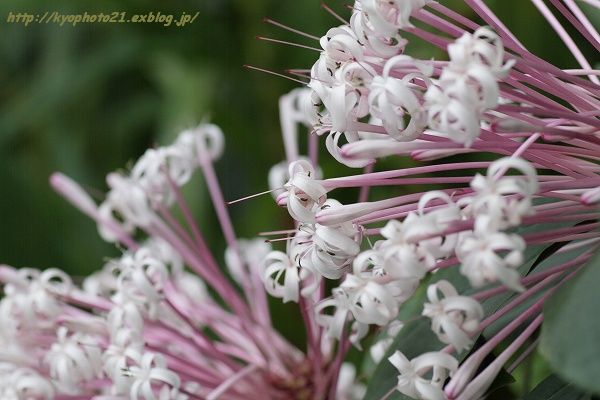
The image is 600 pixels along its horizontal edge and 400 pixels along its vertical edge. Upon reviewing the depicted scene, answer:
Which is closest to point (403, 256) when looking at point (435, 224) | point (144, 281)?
point (435, 224)

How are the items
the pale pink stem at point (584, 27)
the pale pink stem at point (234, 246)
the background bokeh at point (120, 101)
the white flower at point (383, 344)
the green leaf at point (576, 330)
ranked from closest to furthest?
1. the green leaf at point (576, 330)
2. the pale pink stem at point (584, 27)
3. the white flower at point (383, 344)
4. the pale pink stem at point (234, 246)
5. the background bokeh at point (120, 101)

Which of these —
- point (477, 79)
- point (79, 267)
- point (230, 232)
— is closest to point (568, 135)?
point (477, 79)

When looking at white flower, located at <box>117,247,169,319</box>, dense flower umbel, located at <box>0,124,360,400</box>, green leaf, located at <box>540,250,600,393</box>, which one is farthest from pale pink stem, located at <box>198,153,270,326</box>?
green leaf, located at <box>540,250,600,393</box>

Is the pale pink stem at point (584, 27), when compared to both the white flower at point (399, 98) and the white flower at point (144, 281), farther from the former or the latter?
the white flower at point (144, 281)

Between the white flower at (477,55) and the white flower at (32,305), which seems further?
the white flower at (32,305)

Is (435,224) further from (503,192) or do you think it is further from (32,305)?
(32,305)

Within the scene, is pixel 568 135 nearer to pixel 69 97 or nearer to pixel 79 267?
pixel 79 267

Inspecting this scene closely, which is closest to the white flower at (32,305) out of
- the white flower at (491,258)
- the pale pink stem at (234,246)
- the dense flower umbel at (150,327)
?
the dense flower umbel at (150,327)
